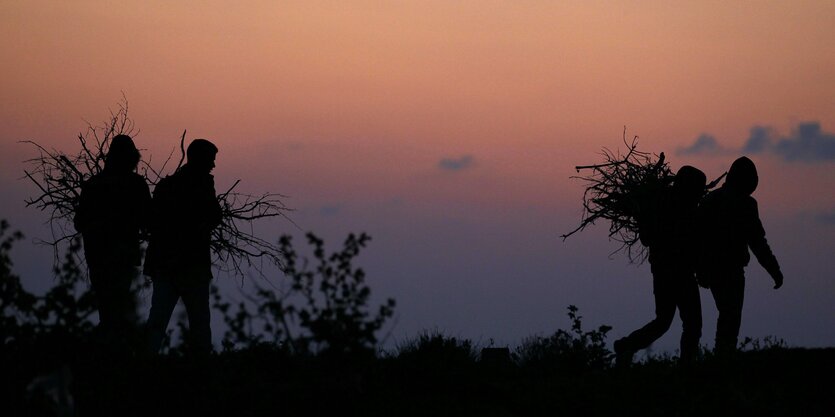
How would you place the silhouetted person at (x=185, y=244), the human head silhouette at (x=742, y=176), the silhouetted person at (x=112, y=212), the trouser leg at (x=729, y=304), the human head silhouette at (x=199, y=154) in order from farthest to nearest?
the human head silhouette at (x=742, y=176)
the trouser leg at (x=729, y=304)
the human head silhouette at (x=199, y=154)
the silhouetted person at (x=185, y=244)
the silhouetted person at (x=112, y=212)

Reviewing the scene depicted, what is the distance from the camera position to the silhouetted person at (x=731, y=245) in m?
10.6

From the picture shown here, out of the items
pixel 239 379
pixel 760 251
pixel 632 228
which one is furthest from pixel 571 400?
pixel 632 228

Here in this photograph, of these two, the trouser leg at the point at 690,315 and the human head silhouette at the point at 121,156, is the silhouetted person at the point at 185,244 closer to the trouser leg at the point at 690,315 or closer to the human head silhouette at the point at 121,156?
the human head silhouette at the point at 121,156

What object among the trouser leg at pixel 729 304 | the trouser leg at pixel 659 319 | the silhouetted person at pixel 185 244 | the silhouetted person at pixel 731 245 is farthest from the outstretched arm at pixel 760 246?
the silhouetted person at pixel 185 244

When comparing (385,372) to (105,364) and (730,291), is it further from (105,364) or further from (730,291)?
(730,291)

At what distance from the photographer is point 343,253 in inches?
283

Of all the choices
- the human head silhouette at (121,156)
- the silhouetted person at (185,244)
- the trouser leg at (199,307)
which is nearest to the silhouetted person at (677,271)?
the trouser leg at (199,307)

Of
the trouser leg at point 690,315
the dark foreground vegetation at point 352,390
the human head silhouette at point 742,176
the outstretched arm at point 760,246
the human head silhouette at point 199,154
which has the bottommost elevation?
the dark foreground vegetation at point 352,390

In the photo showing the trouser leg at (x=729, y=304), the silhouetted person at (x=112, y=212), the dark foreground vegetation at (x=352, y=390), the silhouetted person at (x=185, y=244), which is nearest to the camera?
the dark foreground vegetation at (x=352, y=390)

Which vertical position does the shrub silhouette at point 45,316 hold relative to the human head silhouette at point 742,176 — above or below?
below

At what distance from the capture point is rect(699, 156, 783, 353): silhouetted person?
1057cm

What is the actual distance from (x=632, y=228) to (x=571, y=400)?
5.94 m

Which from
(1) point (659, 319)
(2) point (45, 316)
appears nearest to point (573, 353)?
(1) point (659, 319)

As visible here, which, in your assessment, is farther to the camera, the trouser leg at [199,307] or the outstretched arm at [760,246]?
the outstretched arm at [760,246]
